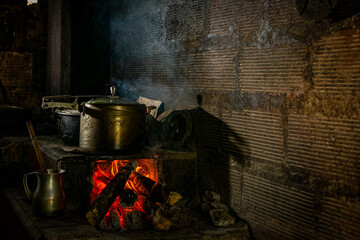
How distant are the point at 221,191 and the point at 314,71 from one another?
203cm

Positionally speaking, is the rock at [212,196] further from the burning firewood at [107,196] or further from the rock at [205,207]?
the burning firewood at [107,196]

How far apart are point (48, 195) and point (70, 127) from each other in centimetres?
145

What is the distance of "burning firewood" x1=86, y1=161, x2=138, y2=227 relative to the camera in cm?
391

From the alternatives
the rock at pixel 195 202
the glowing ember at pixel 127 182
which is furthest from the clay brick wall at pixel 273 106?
the glowing ember at pixel 127 182

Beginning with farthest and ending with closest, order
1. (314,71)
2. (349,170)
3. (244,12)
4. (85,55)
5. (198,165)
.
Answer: (85,55) → (198,165) → (244,12) → (314,71) → (349,170)

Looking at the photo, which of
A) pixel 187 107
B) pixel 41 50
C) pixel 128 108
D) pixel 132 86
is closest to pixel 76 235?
pixel 128 108

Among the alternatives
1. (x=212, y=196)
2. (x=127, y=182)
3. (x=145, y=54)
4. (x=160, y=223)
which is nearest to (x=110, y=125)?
(x=127, y=182)

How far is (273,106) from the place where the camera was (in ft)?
12.9

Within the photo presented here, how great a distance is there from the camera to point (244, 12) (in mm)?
4297

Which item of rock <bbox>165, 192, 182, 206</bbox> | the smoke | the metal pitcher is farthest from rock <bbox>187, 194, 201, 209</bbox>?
the metal pitcher

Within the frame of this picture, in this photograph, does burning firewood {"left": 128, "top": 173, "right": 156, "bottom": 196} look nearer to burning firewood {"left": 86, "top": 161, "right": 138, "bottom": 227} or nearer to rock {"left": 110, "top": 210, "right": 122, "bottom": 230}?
burning firewood {"left": 86, "top": 161, "right": 138, "bottom": 227}

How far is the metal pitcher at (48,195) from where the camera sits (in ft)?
12.9

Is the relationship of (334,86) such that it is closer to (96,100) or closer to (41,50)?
(96,100)

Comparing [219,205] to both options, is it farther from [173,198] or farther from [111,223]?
[111,223]
